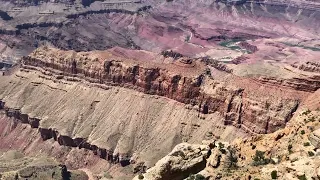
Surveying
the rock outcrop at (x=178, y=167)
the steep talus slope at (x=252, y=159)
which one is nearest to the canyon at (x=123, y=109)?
the steep talus slope at (x=252, y=159)

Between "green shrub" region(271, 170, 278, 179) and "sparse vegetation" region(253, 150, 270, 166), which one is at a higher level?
"green shrub" region(271, 170, 278, 179)

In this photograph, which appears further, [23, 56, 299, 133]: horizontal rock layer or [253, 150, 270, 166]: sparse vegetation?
[23, 56, 299, 133]: horizontal rock layer

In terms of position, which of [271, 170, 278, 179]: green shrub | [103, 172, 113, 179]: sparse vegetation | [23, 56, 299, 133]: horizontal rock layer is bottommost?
[103, 172, 113, 179]: sparse vegetation

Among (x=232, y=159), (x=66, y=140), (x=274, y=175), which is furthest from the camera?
(x=66, y=140)

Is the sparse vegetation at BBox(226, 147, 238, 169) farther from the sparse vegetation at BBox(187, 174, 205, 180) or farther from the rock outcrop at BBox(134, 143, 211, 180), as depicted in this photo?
the sparse vegetation at BBox(187, 174, 205, 180)

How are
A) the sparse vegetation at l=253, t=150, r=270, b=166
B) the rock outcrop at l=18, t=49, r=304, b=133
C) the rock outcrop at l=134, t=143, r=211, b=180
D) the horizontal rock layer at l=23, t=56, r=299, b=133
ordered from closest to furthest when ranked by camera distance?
the sparse vegetation at l=253, t=150, r=270, b=166, the rock outcrop at l=134, t=143, r=211, b=180, the horizontal rock layer at l=23, t=56, r=299, b=133, the rock outcrop at l=18, t=49, r=304, b=133

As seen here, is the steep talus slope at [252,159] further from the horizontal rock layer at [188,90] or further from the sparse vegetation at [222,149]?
the horizontal rock layer at [188,90]

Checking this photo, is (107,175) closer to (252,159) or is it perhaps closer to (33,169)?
(33,169)

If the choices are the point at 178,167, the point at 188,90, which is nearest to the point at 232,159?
the point at 178,167

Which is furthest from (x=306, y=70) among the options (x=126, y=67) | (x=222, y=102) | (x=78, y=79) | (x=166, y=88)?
(x=78, y=79)

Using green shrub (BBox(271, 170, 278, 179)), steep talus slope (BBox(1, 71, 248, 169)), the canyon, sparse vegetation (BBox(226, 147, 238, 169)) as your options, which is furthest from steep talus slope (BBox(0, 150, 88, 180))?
green shrub (BBox(271, 170, 278, 179))

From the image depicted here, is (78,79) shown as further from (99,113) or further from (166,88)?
(166,88)
